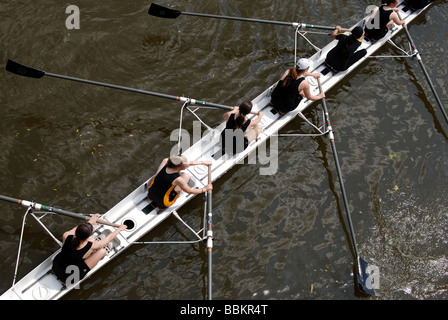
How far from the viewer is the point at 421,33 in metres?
13.4

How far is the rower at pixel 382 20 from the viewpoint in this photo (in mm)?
12016

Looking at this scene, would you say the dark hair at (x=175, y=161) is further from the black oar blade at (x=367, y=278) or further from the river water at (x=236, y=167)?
the black oar blade at (x=367, y=278)

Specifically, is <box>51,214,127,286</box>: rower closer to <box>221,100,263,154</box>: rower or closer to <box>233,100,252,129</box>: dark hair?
<box>221,100,263,154</box>: rower

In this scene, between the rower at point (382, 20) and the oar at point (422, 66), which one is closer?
the oar at point (422, 66)

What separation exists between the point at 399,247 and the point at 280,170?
3.34 metres

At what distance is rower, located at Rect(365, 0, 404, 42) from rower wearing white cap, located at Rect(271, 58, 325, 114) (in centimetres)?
320

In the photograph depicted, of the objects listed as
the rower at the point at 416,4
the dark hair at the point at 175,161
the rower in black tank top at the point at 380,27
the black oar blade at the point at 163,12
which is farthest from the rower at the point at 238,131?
the rower at the point at 416,4

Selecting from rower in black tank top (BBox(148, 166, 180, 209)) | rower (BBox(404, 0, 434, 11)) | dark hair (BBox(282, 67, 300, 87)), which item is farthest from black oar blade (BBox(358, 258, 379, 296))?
rower (BBox(404, 0, 434, 11))

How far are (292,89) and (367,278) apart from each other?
4670mm

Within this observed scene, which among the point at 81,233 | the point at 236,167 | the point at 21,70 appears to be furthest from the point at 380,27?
the point at 81,233

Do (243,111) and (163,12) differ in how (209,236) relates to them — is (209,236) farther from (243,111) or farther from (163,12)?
(163,12)

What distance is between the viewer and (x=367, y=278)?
9.07 metres

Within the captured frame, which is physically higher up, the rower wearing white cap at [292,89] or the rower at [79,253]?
the rower wearing white cap at [292,89]

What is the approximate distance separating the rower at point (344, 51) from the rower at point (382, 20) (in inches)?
43.9
